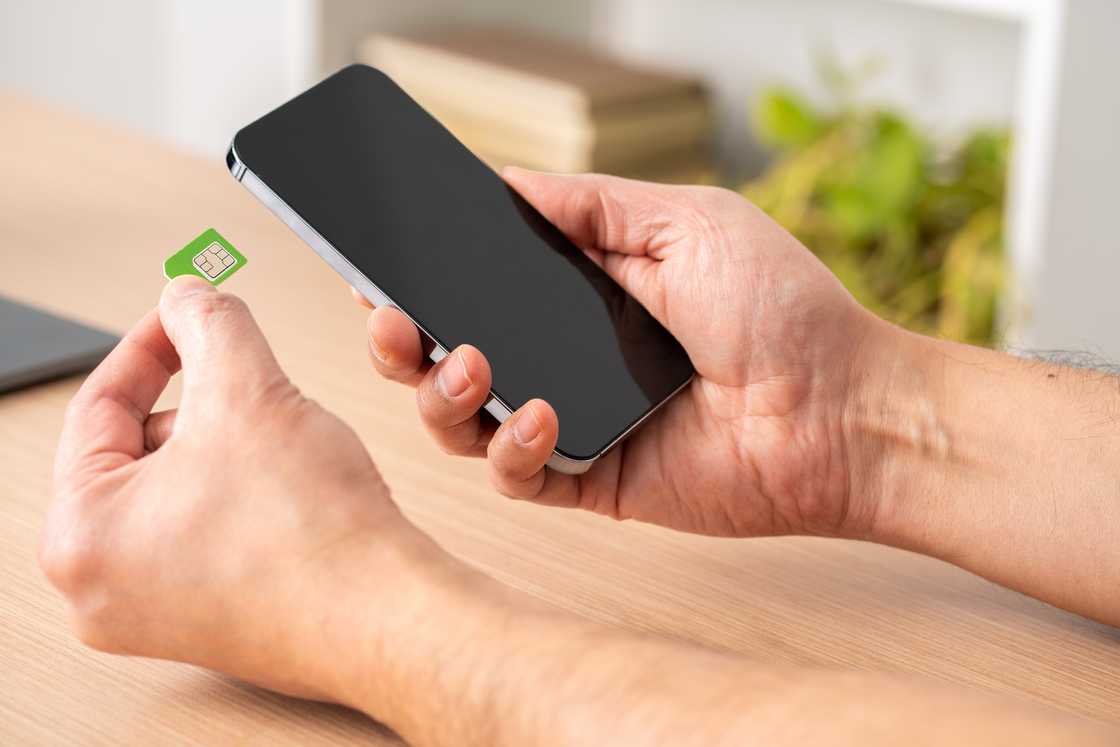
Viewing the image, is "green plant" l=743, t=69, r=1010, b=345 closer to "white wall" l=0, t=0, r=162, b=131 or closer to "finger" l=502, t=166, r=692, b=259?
"finger" l=502, t=166, r=692, b=259

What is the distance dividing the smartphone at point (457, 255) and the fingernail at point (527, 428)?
0.07 ft

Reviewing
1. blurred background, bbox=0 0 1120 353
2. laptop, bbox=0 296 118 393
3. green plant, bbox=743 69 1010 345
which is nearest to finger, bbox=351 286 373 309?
laptop, bbox=0 296 118 393

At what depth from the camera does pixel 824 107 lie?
208 centimetres

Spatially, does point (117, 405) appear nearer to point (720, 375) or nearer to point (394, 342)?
point (394, 342)

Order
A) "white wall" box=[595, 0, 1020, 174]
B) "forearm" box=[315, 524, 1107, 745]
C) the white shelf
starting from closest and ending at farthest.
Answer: "forearm" box=[315, 524, 1107, 745] < the white shelf < "white wall" box=[595, 0, 1020, 174]

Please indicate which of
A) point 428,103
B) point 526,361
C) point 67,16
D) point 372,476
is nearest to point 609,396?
point 526,361

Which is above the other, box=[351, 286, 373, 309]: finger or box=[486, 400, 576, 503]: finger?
box=[351, 286, 373, 309]: finger

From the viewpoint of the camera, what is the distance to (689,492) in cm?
78

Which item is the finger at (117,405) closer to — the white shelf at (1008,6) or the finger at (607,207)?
the finger at (607,207)

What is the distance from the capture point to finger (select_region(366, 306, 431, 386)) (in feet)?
2.33

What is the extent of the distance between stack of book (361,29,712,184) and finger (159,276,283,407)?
1394mm

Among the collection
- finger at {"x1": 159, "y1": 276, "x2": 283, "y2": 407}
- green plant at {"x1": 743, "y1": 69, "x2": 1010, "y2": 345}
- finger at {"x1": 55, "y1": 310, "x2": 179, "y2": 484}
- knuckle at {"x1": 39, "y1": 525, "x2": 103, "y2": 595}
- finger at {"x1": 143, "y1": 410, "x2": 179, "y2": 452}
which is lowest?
green plant at {"x1": 743, "y1": 69, "x2": 1010, "y2": 345}

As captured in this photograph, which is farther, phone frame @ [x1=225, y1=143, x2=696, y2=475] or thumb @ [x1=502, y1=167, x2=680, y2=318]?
thumb @ [x1=502, y1=167, x2=680, y2=318]

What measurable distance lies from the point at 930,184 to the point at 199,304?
56.2 inches
